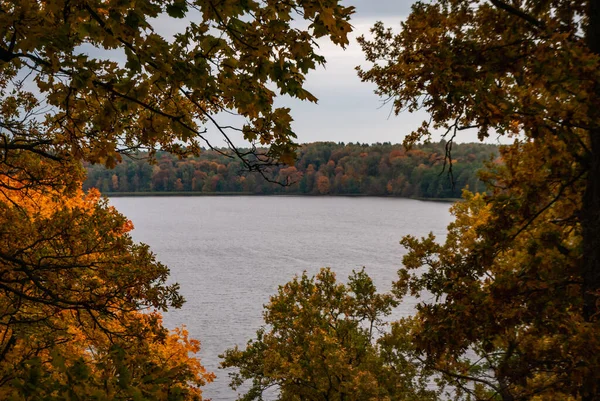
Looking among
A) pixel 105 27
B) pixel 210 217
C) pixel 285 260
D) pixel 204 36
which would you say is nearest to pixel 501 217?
pixel 204 36

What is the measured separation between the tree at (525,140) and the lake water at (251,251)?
23102mm

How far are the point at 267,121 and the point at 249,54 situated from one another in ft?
1.64

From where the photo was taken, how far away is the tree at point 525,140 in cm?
593

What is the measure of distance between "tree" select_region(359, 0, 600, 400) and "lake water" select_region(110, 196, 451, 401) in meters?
23.1

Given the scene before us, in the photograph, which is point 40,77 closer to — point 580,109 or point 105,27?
point 105,27

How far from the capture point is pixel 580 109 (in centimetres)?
605

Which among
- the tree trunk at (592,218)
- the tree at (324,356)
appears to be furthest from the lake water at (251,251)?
the tree trunk at (592,218)

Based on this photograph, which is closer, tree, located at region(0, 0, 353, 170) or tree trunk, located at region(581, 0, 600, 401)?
tree, located at region(0, 0, 353, 170)

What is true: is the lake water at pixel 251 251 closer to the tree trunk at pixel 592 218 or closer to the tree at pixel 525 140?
the tree at pixel 525 140

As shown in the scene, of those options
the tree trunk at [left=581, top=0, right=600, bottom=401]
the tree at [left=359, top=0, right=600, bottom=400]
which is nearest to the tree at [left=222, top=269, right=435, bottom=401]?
the tree at [left=359, top=0, right=600, bottom=400]

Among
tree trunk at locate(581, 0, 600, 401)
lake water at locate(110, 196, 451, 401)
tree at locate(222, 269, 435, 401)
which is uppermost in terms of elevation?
tree trunk at locate(581, 0, 600, 401)

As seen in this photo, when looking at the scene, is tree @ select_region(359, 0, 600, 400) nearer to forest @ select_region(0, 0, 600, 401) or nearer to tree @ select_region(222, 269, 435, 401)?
forest @ select_region(0, 0, 600, 401)

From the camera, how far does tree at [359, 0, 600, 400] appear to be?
5.93 meters

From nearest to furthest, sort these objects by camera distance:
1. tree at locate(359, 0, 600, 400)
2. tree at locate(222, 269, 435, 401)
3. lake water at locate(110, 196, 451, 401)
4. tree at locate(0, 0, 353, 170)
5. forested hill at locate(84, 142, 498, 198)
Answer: tree at locate(0, 0, 353, 170)
tree at locate(359, 0, 600, 400)
tree at locate(222, 269, 435, 401)
lake water at locate(110, 196, 451, 401)
forested hill at locate(84, 142, 498, 198)
